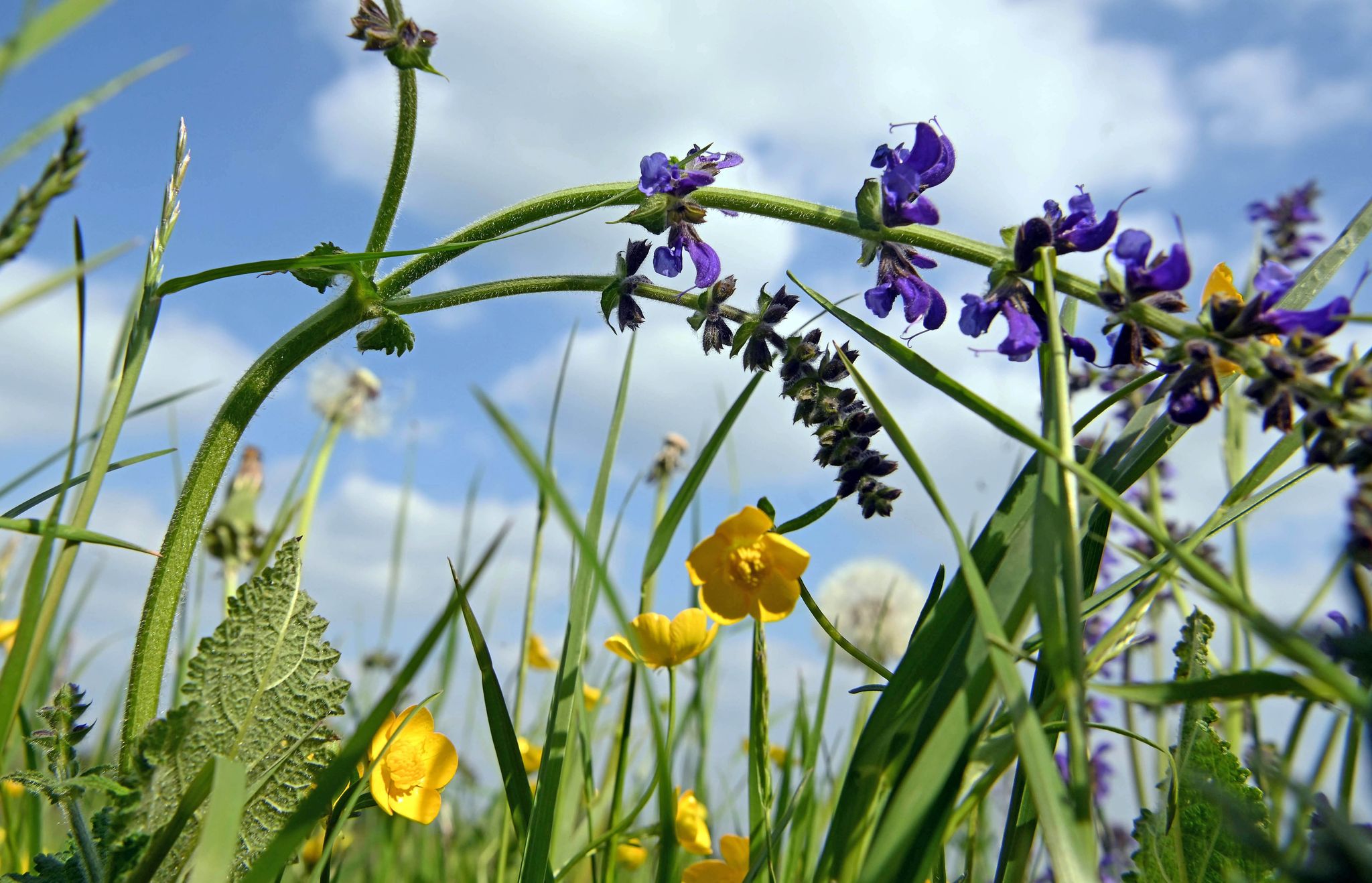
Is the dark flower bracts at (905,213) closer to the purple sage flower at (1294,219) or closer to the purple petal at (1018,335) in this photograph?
the purple petal at (1018,335)

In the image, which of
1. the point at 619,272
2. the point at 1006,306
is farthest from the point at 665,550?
the point at 1006,306

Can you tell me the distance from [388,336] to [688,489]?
62 centimetres

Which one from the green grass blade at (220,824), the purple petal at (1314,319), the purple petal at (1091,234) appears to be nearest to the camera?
the green grass blade at (220,824)

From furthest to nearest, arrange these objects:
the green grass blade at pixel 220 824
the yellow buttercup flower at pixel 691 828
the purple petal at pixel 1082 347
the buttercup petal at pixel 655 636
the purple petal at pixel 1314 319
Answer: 1. the yellow buttercup flower at pixel 691 828
2. the buttercup petal at pixel 655 636
3. the purple petal at pixel 1082 347
4. the purple petal at pixel 1314 319
5. the green grass blade at pixel 220 824

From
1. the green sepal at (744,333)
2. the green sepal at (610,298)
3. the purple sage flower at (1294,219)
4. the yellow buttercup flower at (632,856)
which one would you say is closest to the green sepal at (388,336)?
the green sepal at (610,298)

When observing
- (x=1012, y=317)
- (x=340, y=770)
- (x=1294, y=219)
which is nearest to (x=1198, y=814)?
(x=1012, y=317)

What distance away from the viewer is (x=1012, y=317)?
4.40 feet

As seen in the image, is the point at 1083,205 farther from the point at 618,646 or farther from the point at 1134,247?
the point at 618,646

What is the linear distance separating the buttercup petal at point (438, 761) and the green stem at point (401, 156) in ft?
2.62

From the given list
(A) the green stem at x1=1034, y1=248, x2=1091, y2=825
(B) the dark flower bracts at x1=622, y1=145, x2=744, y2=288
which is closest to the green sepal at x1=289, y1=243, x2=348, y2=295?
(B) the dark flower bracts at x1=622, y1=145, x2=744, y2=288

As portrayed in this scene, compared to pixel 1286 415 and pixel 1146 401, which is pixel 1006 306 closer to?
pixel 1146 401

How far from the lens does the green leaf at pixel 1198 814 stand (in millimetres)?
1382

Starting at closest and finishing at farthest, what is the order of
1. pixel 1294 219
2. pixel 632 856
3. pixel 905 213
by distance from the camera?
pixel 905 213
pixel 632 856
pixel 1294 219

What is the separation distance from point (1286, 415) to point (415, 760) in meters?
1.37
